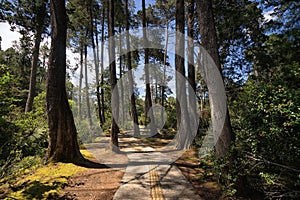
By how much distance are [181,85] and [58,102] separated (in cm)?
522

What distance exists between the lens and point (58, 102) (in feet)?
18.0

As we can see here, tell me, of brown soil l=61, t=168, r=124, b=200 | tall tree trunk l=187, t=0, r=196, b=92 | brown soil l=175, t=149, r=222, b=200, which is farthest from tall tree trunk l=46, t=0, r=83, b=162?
tall tree trunk l=187, t=0, r=196, b=92

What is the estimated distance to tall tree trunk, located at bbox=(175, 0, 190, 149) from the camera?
7910 millimetres

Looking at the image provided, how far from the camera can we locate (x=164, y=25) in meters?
19.6

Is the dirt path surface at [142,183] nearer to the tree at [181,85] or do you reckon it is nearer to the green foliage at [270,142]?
the green foliage at [270,142]

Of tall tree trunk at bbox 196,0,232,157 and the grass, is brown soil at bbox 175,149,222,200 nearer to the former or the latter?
tall tree trunk at bbox 196,0,232,157

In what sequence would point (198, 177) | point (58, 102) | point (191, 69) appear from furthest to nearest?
point (191, 69)
point (58, 102)
point (198, 177)

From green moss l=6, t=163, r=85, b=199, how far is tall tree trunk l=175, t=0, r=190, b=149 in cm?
455

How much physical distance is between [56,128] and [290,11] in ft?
29.3

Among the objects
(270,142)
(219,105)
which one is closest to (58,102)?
(219,105)

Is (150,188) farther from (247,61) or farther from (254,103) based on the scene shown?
(247,61)

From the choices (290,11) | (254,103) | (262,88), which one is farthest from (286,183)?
(290,11)

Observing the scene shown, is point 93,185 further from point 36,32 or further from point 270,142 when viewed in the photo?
point 36,32

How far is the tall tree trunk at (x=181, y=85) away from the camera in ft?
26.0
